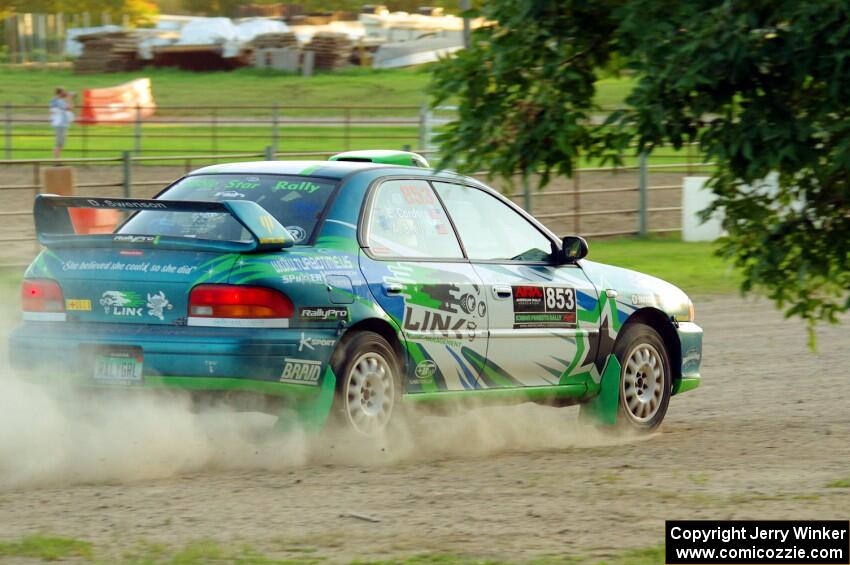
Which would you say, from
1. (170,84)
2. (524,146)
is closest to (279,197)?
(524,146)

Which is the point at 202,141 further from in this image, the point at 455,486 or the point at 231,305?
the point at 455,486

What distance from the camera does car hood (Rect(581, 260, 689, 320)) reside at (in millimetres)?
9391

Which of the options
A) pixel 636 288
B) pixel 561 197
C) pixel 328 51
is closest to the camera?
pixel 636 288

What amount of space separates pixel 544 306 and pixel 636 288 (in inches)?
34.5

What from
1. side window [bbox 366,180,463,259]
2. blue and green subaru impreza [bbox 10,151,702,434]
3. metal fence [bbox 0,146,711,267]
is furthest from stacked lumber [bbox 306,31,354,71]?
side window [bbox 366,180,463,259]

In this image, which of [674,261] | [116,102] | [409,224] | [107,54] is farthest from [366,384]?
[107,54]

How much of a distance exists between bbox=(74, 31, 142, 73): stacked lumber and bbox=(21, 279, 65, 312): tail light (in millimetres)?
58167

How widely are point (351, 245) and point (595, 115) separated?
159 centimetres

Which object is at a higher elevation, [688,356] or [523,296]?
[523,296]

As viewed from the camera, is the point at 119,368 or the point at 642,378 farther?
the point at 642,378

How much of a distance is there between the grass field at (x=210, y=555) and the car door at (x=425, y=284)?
2.50 m

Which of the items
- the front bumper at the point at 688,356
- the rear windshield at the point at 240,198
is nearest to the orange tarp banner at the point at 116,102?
the front bumper at the point at 688,356

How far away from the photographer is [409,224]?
27.7ft

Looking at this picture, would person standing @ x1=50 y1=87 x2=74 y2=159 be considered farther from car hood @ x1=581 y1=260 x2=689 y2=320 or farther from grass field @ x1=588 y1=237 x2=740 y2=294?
car hood @ x1=581 y1=260 x2=689 y2=320
